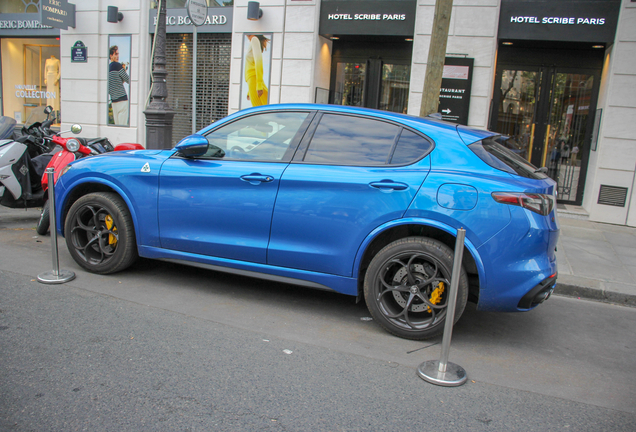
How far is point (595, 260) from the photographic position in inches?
261

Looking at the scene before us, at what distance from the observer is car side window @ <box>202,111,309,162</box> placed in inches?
169

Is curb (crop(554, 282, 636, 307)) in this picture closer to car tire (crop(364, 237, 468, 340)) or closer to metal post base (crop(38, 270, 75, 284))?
car tire (crop(364, 237, 468, 340))

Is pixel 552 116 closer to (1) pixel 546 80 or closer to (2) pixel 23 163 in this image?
(1) pixel 546 80

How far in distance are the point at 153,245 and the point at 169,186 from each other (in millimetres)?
586

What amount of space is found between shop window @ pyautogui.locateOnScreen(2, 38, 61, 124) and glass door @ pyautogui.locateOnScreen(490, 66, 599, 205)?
12.3 meters

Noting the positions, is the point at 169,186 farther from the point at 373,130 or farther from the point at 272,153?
the point at 373,130

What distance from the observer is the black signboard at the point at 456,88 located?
32.9 ft

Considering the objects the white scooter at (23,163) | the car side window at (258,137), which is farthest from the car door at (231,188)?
the white scooter at (23,163)

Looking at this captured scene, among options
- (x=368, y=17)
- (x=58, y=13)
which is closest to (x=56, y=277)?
(x=368, y=17)

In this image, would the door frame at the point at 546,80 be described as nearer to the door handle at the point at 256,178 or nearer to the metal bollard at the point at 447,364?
the door handle at the point at 256,178

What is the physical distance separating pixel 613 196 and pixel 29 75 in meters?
15.8

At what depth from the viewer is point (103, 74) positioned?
13539 millimetres

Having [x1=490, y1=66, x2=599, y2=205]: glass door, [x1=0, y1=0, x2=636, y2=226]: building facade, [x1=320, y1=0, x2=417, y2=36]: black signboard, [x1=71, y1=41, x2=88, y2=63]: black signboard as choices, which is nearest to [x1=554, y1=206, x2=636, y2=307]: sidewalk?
[x1=0, y1=0, x2=636, y2=226]: building facade

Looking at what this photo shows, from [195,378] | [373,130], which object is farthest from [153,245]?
[373,130]
